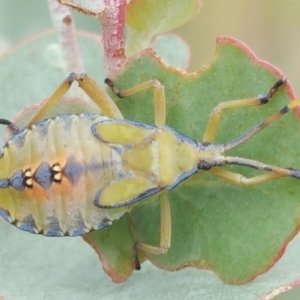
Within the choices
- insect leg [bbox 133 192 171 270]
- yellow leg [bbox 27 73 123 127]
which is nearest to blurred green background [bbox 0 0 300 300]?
yellow leg [bbox 27 73 123 127]

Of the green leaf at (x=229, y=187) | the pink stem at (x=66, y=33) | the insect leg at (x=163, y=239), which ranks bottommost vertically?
the insect leg at (x=163, y=239)

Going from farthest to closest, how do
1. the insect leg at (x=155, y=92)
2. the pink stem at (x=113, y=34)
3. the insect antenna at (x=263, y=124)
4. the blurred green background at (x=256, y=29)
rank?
the blurred green background at (x=256, y=29), the insect leg at (x=155, y=92), the pink stem at (x=113, y=34), the insect antenna at (x=263, y=124)

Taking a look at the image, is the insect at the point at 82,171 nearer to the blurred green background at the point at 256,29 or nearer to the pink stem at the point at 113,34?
the pink stem at the point at 113,34

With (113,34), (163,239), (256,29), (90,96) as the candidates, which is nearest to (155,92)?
(113,34)

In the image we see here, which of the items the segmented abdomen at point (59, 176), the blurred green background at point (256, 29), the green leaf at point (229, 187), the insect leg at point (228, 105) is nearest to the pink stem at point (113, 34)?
the green leaf at point (229, 187)

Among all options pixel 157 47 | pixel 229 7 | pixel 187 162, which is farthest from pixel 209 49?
pixel 187 162

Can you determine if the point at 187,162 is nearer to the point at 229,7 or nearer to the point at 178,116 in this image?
the point at 178,116
